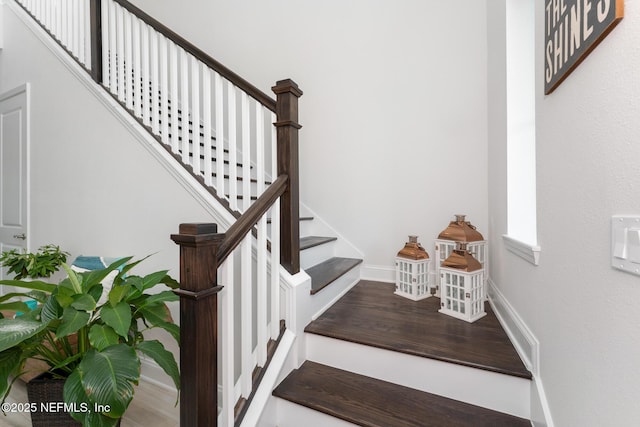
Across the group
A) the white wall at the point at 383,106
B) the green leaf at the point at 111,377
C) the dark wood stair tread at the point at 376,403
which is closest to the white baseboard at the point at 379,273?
the white wall at the point at 383,106

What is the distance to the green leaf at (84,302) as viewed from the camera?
116 cm

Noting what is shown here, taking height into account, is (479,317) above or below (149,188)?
below

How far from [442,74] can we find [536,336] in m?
1.86

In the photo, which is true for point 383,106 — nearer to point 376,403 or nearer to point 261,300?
point 261,300

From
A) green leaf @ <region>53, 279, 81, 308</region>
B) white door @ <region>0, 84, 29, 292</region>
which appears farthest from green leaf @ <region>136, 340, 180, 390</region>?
white door @ <region>0, 84, 29, 292</region>

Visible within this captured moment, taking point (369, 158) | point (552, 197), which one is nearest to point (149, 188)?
point (369, 158)

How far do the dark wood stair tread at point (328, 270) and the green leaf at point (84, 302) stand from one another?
3.26ft

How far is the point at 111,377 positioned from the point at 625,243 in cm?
142

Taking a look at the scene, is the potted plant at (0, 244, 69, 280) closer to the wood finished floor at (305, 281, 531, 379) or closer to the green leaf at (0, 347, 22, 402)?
the green leaf at (0, 347, 22, 402)

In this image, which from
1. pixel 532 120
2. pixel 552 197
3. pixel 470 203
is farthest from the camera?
pixel 470 203

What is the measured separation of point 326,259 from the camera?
253 centimetres

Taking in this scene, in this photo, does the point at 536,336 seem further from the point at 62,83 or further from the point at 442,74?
the point at 62,83

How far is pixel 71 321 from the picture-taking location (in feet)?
3.64

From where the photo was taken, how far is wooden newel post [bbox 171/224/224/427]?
95 cm
